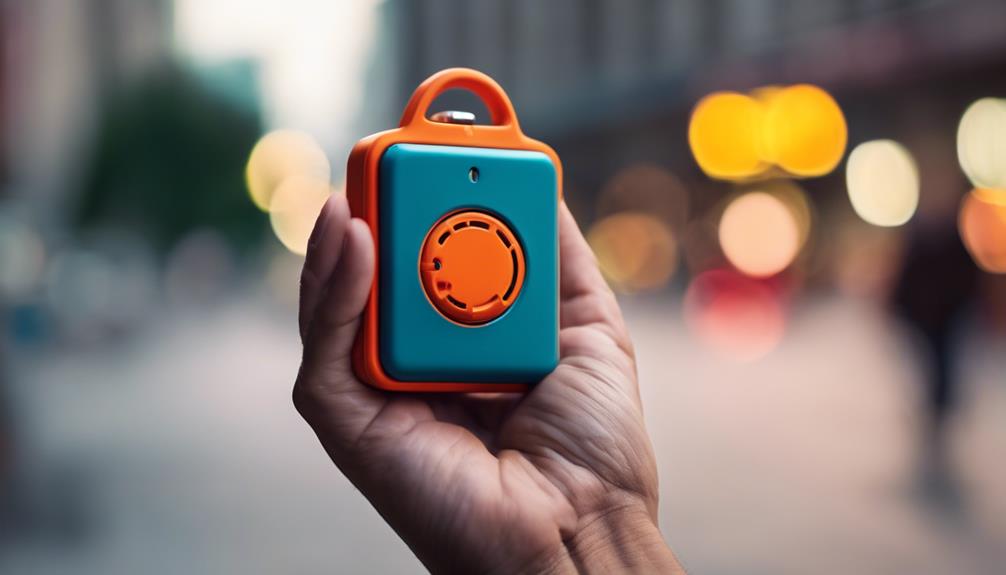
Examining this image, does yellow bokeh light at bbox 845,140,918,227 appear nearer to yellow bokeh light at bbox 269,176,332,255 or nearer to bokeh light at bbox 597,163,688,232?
bokeh light at bbox 597,163,688,232

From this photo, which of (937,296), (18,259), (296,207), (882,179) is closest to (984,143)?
(882,179)

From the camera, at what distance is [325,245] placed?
1798 mm

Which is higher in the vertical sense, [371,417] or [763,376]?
[371,417]

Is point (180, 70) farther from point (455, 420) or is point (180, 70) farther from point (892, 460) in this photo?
point (455, 420)

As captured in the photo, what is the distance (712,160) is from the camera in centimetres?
4181

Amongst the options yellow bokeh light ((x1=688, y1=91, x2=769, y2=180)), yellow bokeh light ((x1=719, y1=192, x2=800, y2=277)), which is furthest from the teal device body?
yellow bokeh light ((x1=688, y1=91, x2=769, y2=180))

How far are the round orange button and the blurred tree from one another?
3733 cm

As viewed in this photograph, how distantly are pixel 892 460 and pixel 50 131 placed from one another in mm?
52272

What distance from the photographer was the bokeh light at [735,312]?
21427 mm

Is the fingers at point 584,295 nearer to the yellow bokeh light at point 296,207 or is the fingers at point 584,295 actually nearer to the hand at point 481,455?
the hand at point 481,455

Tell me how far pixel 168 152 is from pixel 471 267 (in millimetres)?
38031

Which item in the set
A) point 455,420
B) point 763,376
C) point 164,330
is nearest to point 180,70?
point 164,330

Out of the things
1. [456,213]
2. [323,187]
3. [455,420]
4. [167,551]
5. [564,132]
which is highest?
[456,213]

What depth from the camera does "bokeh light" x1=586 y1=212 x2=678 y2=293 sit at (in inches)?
1703
